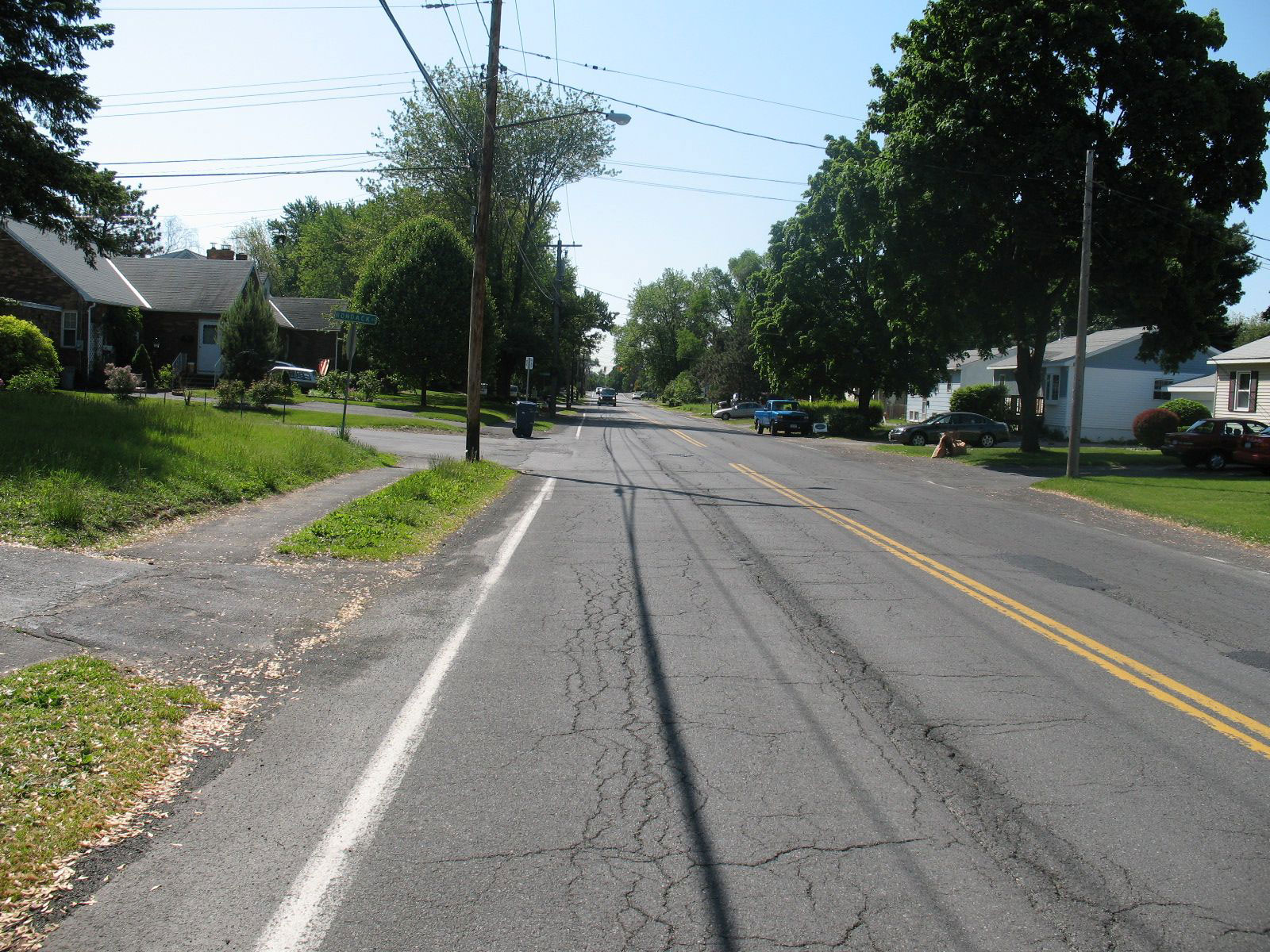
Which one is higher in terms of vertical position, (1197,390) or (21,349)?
(1197,390)

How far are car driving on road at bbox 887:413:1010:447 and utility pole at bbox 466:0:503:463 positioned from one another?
2431 cm

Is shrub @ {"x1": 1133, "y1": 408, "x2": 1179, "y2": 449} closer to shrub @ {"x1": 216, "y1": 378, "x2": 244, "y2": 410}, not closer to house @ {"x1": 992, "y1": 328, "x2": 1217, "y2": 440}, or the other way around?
house @ {"x1": 992, "y1": 328, "x2": 1217, "y2": 440}

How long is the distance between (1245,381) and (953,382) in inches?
971

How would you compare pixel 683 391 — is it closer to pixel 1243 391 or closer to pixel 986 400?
pixel 986 400

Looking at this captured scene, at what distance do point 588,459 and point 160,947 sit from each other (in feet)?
78.2

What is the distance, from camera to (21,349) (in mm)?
28000

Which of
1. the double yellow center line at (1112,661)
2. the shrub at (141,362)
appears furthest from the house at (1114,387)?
the shrub at (141,362)

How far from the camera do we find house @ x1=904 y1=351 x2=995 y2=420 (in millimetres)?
58000

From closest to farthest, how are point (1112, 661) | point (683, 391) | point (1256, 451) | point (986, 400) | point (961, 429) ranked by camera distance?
point (1112, 661)
point (1256, 451)
point (961, 429)
point (986, 400)
point (683, 391)

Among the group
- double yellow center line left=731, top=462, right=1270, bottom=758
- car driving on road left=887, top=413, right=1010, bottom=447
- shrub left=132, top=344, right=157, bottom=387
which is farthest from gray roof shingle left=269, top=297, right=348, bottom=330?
double yellow center line left=731, top=462, right=1270, bottom=758

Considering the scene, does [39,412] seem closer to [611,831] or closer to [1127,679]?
[611,831]

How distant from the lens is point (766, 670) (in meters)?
6.96

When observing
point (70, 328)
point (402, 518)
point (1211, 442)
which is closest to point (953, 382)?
point (1211, 442)

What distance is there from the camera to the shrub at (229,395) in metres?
29.1
